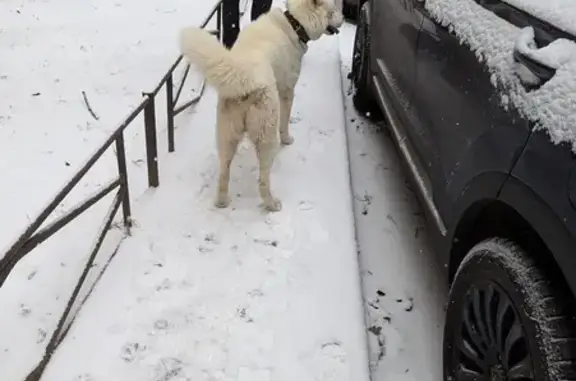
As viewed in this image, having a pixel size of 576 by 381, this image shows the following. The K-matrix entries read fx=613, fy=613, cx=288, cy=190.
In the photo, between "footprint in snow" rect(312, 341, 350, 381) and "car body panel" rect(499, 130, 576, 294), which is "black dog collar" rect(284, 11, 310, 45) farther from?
"car body panel" rect(499, 130, 576, 294)

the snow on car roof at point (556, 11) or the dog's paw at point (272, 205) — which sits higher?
the snow on car roof at point (556, 11)

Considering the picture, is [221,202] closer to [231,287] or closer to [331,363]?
[231,287]

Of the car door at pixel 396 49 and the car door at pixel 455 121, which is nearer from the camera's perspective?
the car door at pixel 455 121

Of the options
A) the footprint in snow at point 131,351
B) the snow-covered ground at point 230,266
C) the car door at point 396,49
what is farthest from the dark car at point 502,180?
the footprint in snow at point 131,351

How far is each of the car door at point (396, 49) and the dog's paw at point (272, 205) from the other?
95 centimetres

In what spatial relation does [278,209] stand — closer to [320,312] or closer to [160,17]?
[320,312]

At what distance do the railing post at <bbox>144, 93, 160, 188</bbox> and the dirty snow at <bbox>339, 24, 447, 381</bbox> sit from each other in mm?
1356

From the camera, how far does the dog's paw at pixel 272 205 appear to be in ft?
12.7

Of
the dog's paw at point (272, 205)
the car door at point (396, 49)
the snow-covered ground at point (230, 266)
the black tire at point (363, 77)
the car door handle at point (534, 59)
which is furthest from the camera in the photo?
the black tire at point (363, 77)

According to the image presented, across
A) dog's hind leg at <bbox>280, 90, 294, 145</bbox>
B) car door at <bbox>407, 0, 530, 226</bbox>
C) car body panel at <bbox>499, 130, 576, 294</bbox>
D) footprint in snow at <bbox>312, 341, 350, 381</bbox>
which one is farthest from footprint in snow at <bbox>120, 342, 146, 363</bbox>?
dog's hind leg at <bbox>280, 90, 294, 145</bbox>

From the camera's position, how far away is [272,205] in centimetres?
387

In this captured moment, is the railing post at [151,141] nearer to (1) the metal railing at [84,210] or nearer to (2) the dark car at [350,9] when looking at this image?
(1) the metal railing at [84,210]

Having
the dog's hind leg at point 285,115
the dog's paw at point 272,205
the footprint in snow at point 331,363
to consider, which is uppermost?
the dog's hind leg at point 285,115

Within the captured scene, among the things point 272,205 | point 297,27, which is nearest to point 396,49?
point 297,27
